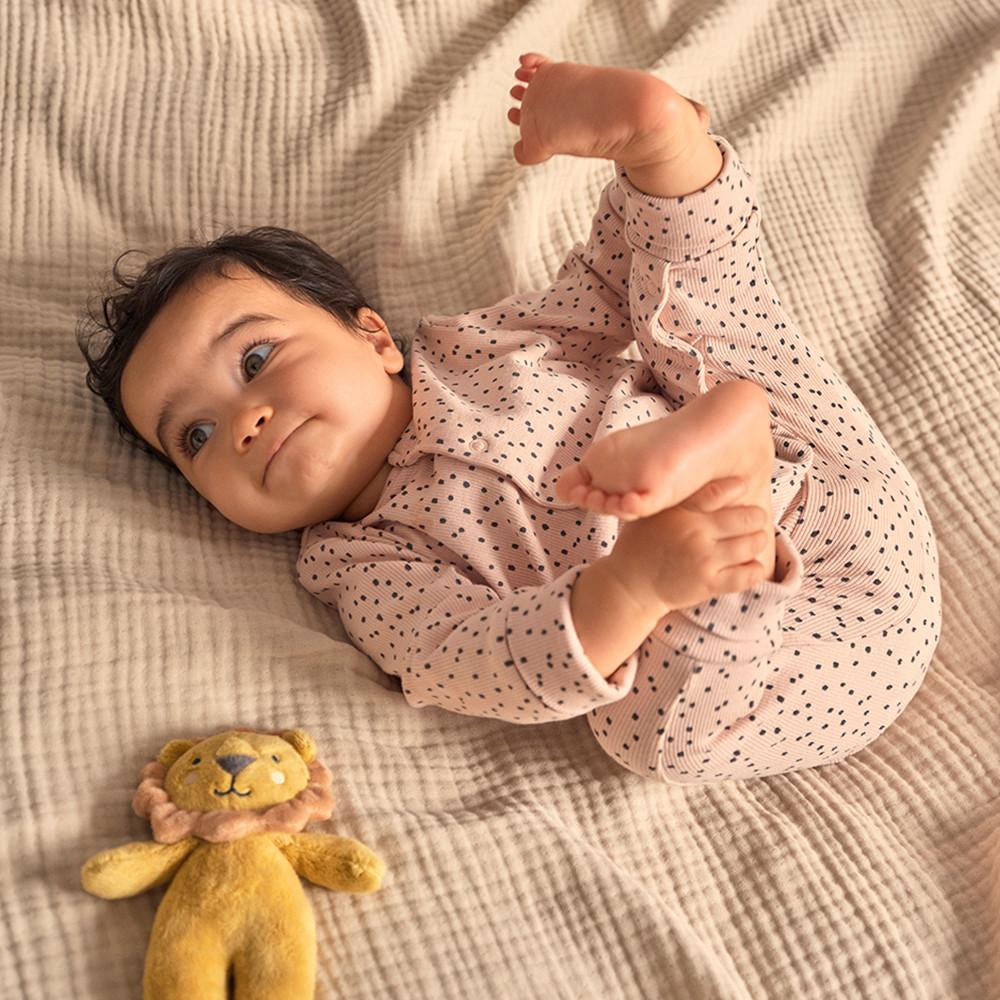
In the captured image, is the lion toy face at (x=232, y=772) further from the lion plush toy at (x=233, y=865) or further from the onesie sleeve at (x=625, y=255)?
the onesie sleeve at (x=625, y=255)

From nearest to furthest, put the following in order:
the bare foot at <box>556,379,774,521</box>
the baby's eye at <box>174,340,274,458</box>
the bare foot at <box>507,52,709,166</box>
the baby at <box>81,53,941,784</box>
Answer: the bare foot at <box>556,379,774,521</box>
the baby at <box>81,53,941,784</box>
the bare foot at <box>507,52,709,166</box>
the baby's eye at <box>174,340,274,458</box>

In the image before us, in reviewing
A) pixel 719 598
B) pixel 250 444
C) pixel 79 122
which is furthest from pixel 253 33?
pixel 719 598

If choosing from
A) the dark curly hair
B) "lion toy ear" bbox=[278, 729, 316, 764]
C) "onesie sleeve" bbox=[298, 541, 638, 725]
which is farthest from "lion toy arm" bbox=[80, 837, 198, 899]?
the dark curly hair

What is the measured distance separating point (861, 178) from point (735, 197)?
464 mm

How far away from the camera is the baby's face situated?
111 centimetres

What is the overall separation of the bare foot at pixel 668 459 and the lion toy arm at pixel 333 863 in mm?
324

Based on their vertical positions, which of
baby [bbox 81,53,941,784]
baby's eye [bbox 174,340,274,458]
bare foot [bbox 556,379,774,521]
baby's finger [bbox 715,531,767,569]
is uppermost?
bare foot [bbox 556,379,774,521]

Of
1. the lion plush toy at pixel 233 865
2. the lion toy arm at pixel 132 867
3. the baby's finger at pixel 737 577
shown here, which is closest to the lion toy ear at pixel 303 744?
the lion plush toy at pixel 233 865

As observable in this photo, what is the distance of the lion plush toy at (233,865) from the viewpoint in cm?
79

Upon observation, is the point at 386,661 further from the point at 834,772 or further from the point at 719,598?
the point at 834,772

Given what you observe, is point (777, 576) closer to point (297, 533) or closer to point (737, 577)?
point (737, 577)

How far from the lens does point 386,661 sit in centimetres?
104

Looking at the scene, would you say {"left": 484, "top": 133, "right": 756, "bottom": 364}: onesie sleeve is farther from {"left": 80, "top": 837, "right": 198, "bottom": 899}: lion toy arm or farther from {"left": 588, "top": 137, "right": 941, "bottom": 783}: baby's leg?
{"left": 80, "top": 837, "right": 198, "bottom": 899}: lion toy arm

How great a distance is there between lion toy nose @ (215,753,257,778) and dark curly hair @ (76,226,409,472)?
0.44 meters
